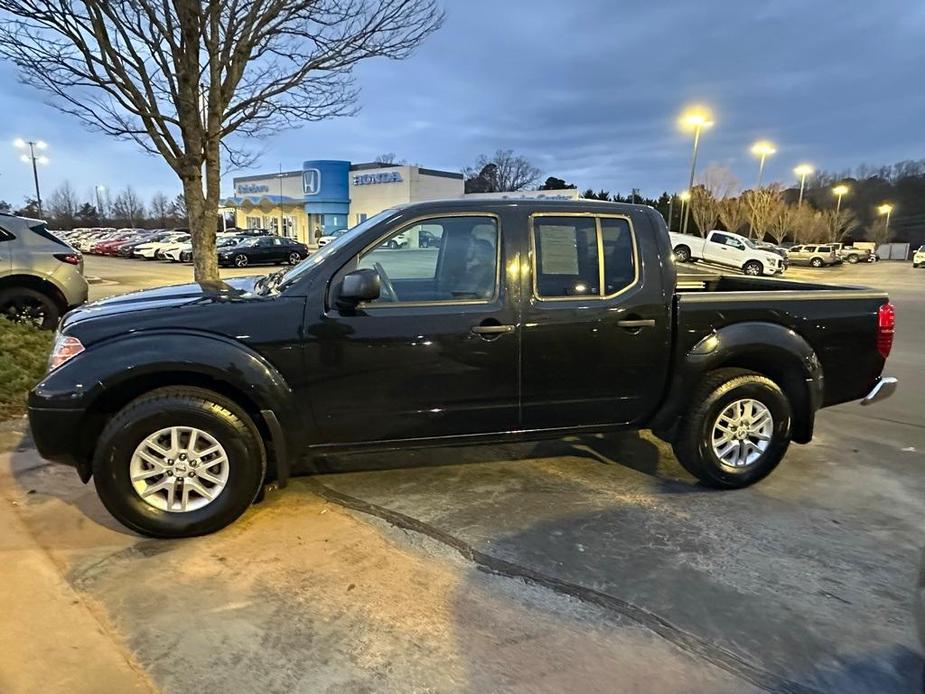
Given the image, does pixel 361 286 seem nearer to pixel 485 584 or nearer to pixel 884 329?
pixel 485 584

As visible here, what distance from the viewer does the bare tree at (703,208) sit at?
61719mm

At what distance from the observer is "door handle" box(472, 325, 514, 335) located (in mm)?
3719

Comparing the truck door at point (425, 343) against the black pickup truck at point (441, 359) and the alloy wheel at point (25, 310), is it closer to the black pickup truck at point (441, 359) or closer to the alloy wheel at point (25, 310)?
the black pickup truck at point (441, 359)

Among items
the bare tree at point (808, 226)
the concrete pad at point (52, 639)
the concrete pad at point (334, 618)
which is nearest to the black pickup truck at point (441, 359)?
the concrete pad at point (334, 618)

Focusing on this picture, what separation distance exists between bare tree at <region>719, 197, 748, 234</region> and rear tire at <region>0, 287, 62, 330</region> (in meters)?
62.5

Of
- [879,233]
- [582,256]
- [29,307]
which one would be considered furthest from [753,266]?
[879,233]

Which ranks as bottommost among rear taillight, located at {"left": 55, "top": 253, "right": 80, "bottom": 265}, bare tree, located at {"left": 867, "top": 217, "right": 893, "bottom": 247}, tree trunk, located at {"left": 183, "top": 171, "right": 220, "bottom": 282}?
rear taillight, located at {"left": 55, "top": 253, "right": 80, "bottom": 265}

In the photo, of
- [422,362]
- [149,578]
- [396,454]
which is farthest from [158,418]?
[396,454]

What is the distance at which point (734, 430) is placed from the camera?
Result: 4242mm

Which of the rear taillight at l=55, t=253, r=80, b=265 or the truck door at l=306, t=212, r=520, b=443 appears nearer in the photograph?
the truck door at l=306, t=212, r=520, b=443

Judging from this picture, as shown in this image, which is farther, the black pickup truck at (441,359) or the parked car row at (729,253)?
the parked car row at (729,253)

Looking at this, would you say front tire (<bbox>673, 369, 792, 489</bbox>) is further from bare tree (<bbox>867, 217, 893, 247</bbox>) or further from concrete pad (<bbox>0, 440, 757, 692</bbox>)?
bare tree (<bbox>867, 217, 893, 247</bbox>)

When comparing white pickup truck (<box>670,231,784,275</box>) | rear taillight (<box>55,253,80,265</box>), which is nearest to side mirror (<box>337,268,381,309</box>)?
rear taillight (<box>55,253,80,265</box>)

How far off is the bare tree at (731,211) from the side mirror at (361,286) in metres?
64.7
